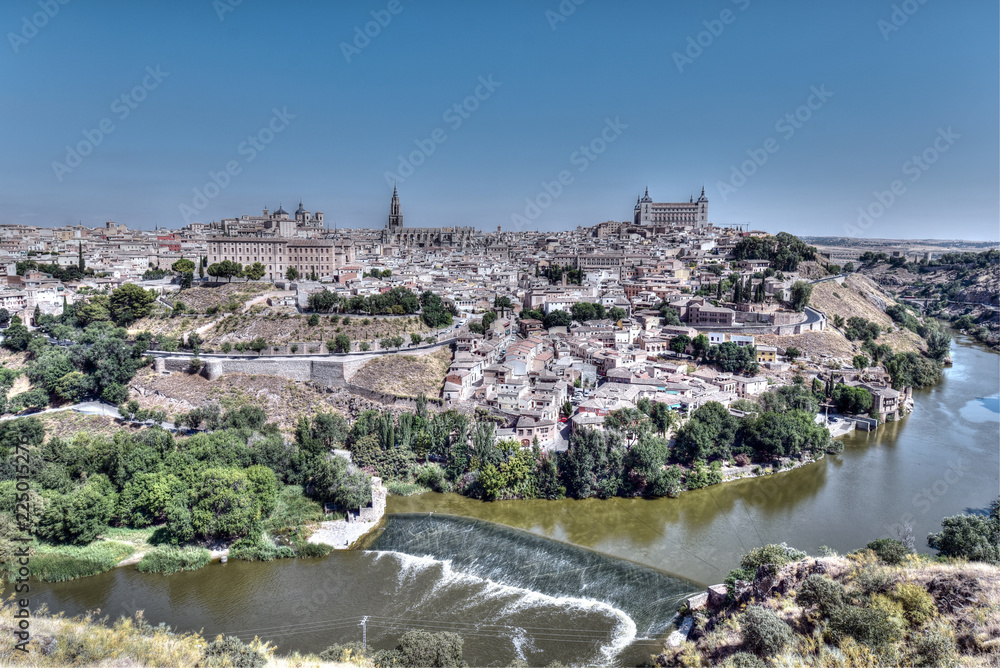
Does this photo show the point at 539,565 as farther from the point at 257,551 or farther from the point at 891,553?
the point at 891,553

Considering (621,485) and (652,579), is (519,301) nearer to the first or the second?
(621,485)

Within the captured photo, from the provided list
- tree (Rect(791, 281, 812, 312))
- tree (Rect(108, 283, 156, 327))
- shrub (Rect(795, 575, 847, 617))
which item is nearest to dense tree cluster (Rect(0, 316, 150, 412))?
tree (Rect(108, 283, 156, 327))

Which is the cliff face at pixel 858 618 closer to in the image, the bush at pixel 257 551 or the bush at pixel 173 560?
the bush at pixel 257 551

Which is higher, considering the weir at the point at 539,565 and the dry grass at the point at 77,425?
the dry grass at the point at 77,425

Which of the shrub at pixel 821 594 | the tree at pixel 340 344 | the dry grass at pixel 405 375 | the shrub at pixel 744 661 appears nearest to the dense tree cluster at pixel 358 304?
the tree at pixel 340 344

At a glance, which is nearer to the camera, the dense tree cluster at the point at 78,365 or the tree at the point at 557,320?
the dense tree cluster at the point at 78,365
